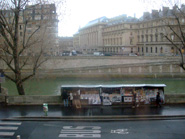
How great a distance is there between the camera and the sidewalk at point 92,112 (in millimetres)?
10023

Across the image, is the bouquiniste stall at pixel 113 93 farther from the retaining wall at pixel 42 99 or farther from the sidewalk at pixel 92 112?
the retaining wall at pixel 42 99

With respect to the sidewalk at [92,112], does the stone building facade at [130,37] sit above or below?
above

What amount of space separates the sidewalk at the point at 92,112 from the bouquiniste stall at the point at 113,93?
0.40m

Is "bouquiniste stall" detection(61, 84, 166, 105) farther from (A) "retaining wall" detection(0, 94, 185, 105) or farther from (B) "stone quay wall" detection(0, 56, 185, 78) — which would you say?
(B) "stone quay wall" detection(0, 56, 185, 78)

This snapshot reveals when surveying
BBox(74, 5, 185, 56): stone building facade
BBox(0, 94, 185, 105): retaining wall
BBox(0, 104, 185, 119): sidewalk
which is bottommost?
BBox(0, 104, 185, 119): sidewalk

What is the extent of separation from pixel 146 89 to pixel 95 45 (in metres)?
67.1

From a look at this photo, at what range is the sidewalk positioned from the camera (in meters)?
10.0

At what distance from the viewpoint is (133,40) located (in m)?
61.1

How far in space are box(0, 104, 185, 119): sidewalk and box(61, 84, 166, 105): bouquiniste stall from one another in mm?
405

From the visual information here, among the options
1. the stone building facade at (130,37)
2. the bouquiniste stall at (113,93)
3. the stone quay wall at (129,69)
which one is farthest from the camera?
the stone building facade at (130,37)

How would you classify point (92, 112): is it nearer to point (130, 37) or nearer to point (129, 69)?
point (129, 69)

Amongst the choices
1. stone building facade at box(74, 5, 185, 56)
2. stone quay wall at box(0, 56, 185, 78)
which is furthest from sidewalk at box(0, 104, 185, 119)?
stone building facade at box(74, 5, 185, 56)

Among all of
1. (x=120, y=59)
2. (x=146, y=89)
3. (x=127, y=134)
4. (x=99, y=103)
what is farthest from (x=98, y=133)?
(x=120, y=59)

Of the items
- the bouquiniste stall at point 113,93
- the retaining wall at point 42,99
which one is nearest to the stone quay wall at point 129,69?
the retaining wall at point 42,99
